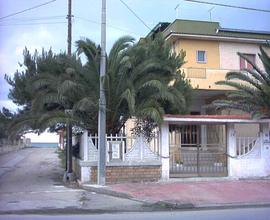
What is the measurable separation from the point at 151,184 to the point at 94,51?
556cm

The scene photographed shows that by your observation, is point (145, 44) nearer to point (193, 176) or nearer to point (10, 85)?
point (193, 176)

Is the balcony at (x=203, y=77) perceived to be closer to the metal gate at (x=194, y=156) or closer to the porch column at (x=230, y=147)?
the metal gate at (x=194, y=156)

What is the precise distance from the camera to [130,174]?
1870cm

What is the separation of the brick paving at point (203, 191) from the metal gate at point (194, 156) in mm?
860

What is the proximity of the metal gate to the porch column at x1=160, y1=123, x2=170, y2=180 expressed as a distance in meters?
0.50

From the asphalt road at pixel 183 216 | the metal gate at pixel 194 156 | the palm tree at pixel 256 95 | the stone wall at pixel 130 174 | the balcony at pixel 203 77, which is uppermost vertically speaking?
the balcony at pixel 203 77

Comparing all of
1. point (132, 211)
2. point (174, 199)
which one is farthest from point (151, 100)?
point (132, 211)

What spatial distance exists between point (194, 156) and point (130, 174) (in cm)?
292

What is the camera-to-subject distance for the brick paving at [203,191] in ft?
50.7

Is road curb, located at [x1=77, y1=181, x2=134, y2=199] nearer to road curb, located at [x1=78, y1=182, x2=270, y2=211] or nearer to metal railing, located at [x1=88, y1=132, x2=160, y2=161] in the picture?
road curb, located at [x1=78, y1=182, x2=270, y2=211]

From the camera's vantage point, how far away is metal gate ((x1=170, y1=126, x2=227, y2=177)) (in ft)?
64.9

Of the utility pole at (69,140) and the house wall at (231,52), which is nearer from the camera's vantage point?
the utility pole at (69,140)

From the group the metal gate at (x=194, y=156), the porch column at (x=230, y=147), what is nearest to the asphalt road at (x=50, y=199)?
the metal gate at (x=194, y=156)

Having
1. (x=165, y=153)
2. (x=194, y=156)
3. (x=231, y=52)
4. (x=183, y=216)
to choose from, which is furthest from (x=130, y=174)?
(x=231, y=52)
